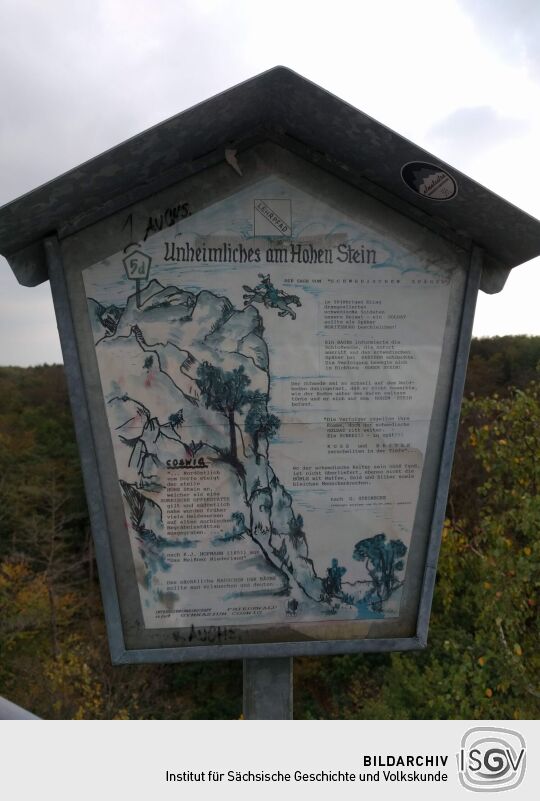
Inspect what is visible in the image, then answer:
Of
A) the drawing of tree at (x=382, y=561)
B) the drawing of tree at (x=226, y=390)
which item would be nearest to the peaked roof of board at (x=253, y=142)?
the drawing of tree at (x=226, y=390)

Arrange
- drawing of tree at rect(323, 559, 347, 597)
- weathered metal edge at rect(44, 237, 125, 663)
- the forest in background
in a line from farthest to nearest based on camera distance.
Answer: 1. the forest in background
2. drawing of tree at rect(323, 559, 347, 597)
3. weathered metal edge at rect(44, 237, 125, 663)

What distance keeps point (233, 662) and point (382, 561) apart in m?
19.6

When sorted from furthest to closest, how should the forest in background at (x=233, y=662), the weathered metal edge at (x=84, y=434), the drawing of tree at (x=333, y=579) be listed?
1. the forest in background at (x=233, y=662)
2. the drawing of tree at (x=333, y=579)
3. the weathered metal edge at (x=84, y=434)

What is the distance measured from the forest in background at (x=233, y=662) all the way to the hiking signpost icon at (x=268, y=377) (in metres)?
3.15

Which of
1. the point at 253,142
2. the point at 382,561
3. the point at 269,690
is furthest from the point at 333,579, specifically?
the point at 253,142

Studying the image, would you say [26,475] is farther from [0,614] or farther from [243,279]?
[243,279]

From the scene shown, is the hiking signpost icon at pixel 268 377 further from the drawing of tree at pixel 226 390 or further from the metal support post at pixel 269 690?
the metal support post at pixel 269 690

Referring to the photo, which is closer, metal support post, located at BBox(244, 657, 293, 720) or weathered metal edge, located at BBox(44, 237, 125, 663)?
weathered metal edge, located at BBox(44, 237, 125, 663)

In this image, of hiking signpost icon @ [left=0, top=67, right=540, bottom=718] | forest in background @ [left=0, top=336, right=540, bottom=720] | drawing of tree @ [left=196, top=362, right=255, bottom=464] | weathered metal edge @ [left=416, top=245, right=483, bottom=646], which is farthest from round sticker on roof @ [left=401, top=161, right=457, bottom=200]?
forest in background @ [left=0, top=336, right=540, bottom=720]

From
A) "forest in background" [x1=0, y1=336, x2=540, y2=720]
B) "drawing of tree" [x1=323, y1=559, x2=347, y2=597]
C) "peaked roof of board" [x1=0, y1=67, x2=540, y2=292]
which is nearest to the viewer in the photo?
"peaked roof of board" [x1=0, y1=67, x2=540, y2=292]

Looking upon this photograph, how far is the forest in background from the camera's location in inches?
207

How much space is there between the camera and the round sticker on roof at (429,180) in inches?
74.2

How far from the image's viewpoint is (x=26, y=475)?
23.8 meters

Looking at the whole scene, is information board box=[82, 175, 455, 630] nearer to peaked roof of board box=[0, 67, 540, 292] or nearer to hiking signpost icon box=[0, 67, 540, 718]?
hiking signpost icon box=[0, 67, 540, 718]
